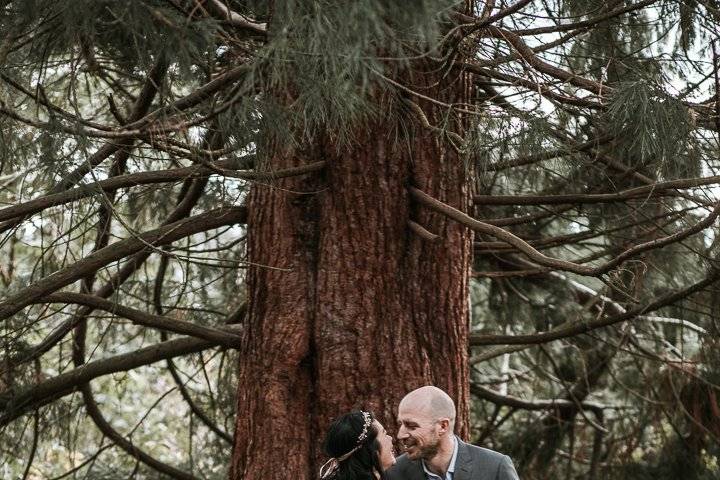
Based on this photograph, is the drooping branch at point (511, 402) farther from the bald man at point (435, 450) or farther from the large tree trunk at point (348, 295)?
the bald man at point (435, 450)

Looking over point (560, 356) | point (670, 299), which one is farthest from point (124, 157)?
point (560, 356)

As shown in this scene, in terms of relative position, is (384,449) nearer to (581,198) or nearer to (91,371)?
(581,198)

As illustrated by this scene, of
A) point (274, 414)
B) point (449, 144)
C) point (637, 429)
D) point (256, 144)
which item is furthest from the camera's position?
point (637, 429)

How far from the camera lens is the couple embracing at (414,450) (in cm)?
347

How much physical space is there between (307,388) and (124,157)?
1.19 m

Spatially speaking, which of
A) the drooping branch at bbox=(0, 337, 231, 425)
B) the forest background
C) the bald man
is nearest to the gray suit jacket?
the bald man

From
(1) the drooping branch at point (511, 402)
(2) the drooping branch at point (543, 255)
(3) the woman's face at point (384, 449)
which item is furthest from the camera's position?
(1) the drooping branch at point (511, 402)

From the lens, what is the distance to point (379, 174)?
4.10 m

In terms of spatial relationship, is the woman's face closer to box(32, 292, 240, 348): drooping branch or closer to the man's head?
the man's head

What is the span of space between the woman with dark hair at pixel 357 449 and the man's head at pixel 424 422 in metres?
0.07

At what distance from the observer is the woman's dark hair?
3.44 meters

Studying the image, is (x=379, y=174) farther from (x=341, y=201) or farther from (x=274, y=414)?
(x=274, y=414)

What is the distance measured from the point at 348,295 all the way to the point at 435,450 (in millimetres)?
706

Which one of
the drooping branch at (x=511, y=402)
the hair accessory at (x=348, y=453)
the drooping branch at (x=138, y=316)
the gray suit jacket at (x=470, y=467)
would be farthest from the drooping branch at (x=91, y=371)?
the drooping branch at (x=511, y=402)
